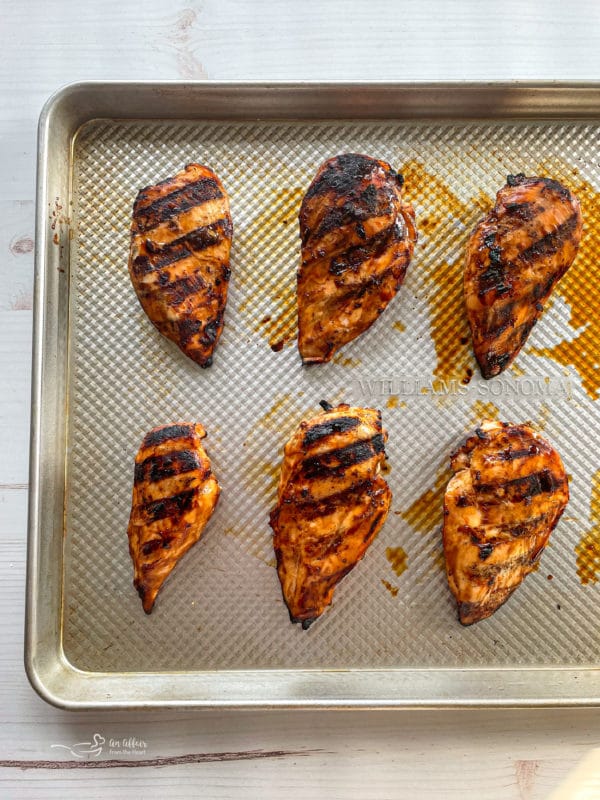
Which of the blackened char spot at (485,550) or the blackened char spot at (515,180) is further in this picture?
the blackened char spot at (515,180)

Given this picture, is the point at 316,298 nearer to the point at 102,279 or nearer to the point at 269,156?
the point at 269,156

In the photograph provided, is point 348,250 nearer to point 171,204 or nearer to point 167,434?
point 171,204

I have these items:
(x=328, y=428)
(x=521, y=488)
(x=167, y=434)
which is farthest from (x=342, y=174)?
(x=521, y=488)

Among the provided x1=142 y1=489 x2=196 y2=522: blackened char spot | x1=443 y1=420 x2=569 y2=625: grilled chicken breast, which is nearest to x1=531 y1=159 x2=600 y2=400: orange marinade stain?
x1=443 y1=420 x2=569 y2=625: grilled chicken breast

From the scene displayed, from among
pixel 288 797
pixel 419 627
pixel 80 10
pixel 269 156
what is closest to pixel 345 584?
pixel 419 627

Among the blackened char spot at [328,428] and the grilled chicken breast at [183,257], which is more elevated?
the grilled chicken breast at [183,257]

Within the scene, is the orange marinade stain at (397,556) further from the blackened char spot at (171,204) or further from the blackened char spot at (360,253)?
the blackened char spot at (171,204)

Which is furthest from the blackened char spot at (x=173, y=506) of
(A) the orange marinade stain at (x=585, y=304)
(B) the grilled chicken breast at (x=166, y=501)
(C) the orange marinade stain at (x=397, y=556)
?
(A) the orange marinade stain at (x=585, y=304)
